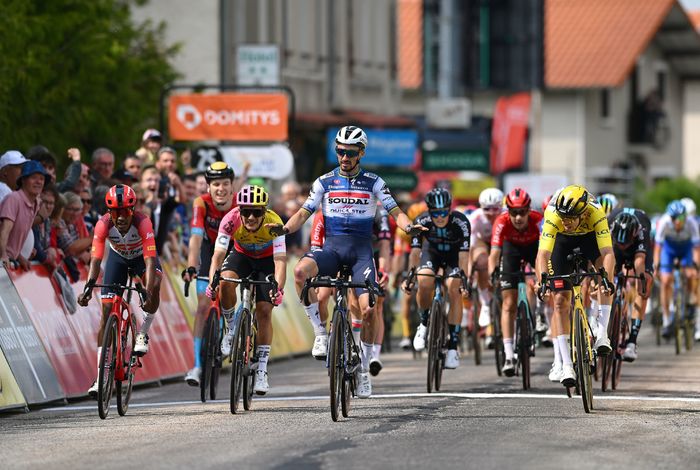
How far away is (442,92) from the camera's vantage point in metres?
41.5

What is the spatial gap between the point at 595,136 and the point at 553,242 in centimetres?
5096

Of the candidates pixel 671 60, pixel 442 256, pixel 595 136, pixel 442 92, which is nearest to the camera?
pixel 442 256

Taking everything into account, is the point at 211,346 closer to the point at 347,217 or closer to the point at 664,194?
the point at 347,217

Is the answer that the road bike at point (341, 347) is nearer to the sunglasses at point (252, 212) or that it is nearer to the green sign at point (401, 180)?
the sunglasses at point (252, 212)

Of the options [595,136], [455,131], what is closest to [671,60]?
[595,136]

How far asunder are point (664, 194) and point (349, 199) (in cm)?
4199

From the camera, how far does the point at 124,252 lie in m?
15.5

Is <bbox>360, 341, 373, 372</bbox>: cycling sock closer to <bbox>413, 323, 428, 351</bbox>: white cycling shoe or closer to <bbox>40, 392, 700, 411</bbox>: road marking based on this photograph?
<bbox>40, 392, 700, 411</bbox>: road marking

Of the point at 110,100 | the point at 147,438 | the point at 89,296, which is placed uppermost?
the point at 110,100

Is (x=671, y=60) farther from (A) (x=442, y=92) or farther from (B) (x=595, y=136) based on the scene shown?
(A) (x=442, y=92)

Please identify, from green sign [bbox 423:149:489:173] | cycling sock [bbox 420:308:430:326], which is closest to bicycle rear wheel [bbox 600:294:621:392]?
cycling sock [bbox 420:308:430:326]

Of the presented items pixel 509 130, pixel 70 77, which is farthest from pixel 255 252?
pixel 509 130

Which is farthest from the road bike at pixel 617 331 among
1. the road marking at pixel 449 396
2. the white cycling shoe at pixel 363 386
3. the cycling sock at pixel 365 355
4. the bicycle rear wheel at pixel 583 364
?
the white cycling shoe at pixel 363 386

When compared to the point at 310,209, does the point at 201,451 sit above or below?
below
